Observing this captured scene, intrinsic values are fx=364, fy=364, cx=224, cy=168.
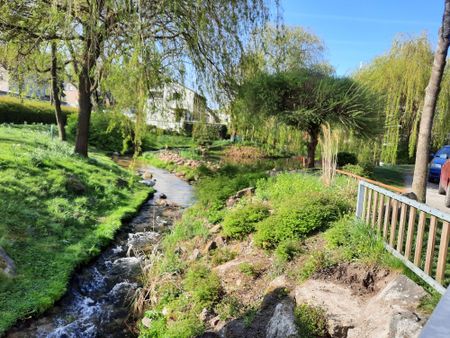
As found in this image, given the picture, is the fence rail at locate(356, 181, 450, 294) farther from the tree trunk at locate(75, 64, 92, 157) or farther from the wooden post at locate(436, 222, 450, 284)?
the tree trunk at locate(75, 64, 92, 157)

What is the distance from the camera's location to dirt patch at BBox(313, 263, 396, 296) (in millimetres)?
Answer: 4016

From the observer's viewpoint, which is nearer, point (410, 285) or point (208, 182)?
point (410, 285)

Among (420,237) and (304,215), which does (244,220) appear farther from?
(420,237)

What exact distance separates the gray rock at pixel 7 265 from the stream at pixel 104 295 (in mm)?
917

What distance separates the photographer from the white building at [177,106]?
9453 mm

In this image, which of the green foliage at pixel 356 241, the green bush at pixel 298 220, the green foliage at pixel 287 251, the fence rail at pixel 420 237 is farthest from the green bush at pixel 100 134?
the fence rail at pixel 420 237

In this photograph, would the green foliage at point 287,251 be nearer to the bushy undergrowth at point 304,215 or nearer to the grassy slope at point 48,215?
the bushy undergrowth at point 304,215

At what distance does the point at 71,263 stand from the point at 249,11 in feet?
23.0

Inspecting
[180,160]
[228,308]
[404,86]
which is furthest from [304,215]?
[180,160]

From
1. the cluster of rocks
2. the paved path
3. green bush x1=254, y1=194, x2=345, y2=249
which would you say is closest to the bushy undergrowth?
green bush x1=254, y1=194, x2=345, y2=249

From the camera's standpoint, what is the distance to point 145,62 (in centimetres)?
657

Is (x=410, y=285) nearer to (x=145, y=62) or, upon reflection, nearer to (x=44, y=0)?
(x=145, y=62)

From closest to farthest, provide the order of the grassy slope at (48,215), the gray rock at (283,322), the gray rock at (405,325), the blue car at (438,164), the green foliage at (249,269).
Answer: the gray rock at (405,325)
the gray rock at (283,322)
the green foliage at (249,269)
the grassy slope at (48,215)
the blue car at (438,164)

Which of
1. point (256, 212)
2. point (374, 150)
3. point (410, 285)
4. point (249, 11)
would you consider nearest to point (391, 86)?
point (374, 150)
